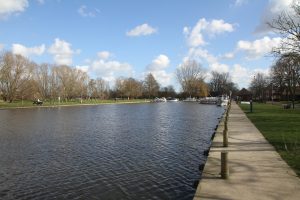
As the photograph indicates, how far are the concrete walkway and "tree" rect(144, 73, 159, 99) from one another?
142475mm

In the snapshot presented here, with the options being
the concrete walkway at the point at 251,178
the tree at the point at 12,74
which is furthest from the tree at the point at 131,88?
the concrete walkway at the point at 251,178

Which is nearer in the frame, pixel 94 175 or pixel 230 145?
pixel 94 175

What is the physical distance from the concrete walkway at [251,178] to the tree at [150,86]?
14247cm

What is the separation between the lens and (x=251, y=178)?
33.8 feet

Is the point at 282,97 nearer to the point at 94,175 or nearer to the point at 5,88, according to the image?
the point at 5,88

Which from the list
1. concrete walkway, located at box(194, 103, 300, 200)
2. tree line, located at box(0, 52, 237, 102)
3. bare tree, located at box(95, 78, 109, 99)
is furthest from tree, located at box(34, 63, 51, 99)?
concrete walkway, located at box(194, 103, 300, 200)

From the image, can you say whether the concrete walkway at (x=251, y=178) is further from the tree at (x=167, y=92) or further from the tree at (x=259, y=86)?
the tree at (x=167, y=92)

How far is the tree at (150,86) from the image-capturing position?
15800 centimetres

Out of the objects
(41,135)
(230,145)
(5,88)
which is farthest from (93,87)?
(230,145)

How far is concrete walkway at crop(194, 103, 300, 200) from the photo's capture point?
8.76 metres

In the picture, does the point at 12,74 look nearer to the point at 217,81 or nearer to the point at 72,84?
the point at 72,84

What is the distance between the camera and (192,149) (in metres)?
18.2

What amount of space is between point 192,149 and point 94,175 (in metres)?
6.48

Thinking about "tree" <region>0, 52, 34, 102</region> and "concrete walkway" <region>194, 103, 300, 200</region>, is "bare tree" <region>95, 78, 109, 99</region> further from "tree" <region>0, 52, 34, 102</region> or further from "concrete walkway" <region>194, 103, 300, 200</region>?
"concrete walkway" <region>194, 103, 300, 200</region>
